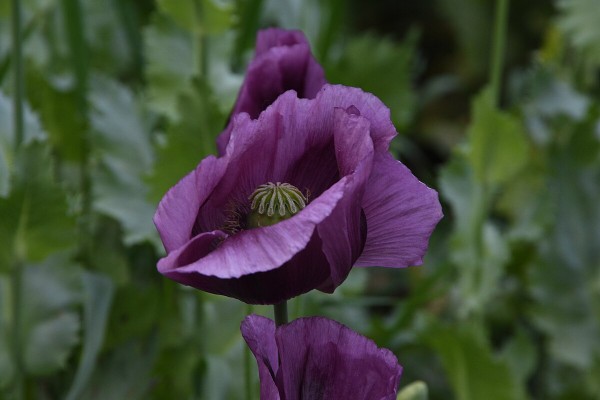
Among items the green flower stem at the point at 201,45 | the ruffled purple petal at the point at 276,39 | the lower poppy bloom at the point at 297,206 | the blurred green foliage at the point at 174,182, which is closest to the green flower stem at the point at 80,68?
the blurred green foliage at the point at 174,182

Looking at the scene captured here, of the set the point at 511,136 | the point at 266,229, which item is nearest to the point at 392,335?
the point at 511,136

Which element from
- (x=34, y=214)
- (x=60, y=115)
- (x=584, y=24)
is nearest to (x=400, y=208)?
(x=34, y=214)

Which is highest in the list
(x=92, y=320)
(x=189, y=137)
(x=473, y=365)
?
(x=189, y=137)

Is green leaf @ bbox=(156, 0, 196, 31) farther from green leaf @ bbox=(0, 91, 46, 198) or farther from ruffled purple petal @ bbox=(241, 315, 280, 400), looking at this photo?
ruffled purple petal @ bbox=(241, 315, 280, 400)

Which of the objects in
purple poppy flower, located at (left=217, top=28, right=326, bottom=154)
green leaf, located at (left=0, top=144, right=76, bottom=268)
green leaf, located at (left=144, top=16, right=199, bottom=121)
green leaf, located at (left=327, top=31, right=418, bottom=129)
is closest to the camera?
purple poppy flower, located at (left=217, top=28, right=326, bottom=154)

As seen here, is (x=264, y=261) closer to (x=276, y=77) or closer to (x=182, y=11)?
(x=276, y=77)

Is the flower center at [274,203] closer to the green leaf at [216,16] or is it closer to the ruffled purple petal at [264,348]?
the ruffled purple petal at [264,348]

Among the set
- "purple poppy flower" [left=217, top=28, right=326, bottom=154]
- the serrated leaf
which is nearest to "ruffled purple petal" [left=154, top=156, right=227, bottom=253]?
"purple poppy flower" [left=217, top=28, right=326, bottom=154]
